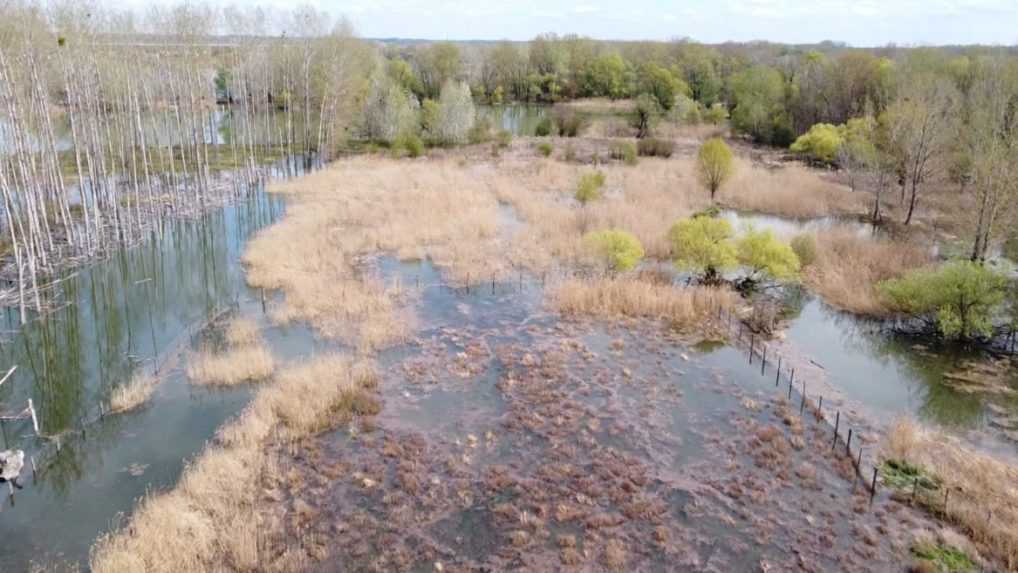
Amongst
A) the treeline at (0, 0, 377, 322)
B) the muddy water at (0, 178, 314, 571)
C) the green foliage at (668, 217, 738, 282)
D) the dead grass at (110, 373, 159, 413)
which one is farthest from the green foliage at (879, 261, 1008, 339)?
the treeline at (0, 0, 377, 322)

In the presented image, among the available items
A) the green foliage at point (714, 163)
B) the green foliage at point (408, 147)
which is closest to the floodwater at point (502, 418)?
the green foliage at point (714, 163)

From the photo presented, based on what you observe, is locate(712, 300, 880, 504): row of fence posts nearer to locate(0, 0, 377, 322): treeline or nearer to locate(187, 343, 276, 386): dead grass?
locate(187, 343, 276, 386): dead grass

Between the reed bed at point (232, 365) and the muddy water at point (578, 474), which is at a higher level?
the reed bed at point (232, 365)

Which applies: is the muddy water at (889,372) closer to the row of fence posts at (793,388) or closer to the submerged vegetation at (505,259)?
the submerged vegetation at (505,259)

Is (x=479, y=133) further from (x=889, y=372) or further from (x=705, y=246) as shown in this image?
(x=889, y=372)

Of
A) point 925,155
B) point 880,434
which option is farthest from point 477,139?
point 880,434

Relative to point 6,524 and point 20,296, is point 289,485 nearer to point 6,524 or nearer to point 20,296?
point 6,524

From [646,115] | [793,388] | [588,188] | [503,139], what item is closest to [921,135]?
[588,188]
